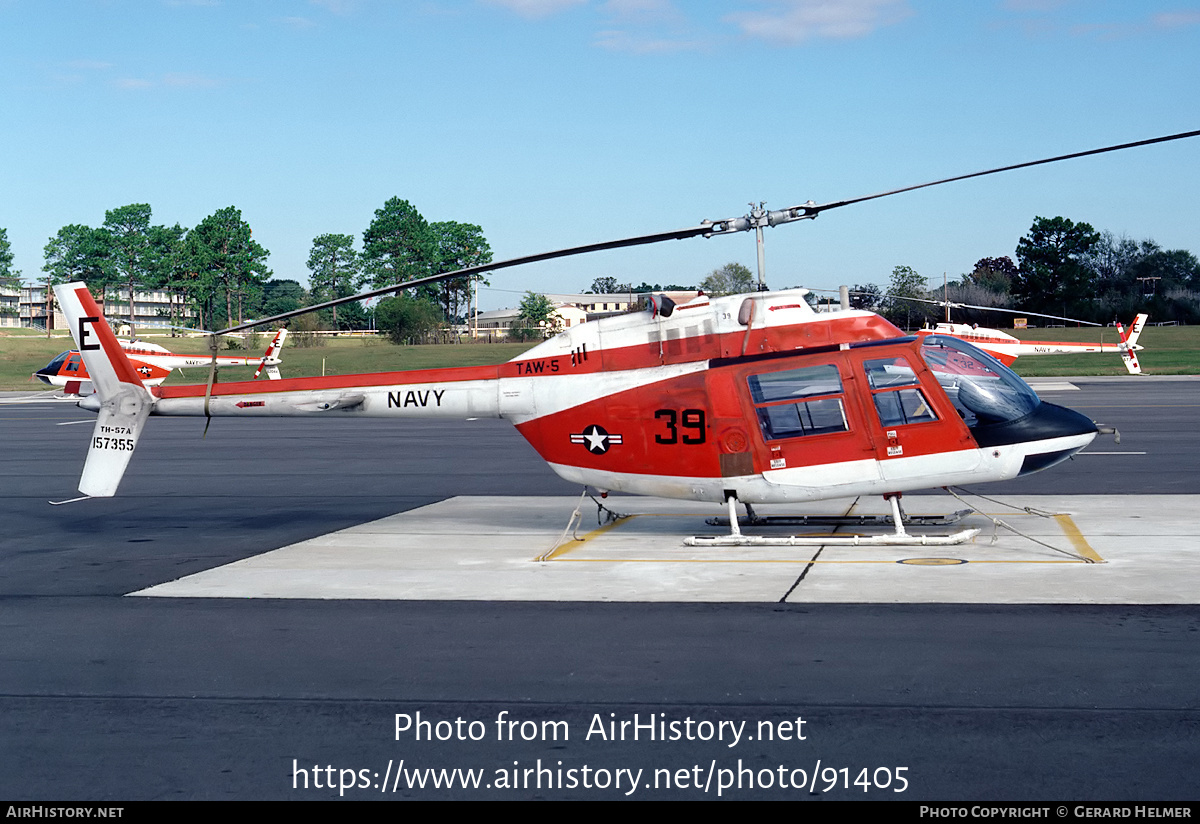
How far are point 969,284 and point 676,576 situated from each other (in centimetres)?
11764

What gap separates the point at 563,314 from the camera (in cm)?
12181

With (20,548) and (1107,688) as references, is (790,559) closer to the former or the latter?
(1107,688)

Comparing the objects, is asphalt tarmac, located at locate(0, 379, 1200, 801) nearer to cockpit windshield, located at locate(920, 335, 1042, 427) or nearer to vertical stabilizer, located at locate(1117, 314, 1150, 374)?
cockpit windshield, located at locate(920, 335, 1042, 427)

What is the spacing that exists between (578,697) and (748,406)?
588 cm

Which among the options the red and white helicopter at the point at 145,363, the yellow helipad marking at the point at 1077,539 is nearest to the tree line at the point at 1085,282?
the red and white helicopter at the point at 145,363

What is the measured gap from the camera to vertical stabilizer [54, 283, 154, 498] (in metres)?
13.7

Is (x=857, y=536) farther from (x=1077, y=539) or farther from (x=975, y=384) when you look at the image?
(x=1077, y=539)

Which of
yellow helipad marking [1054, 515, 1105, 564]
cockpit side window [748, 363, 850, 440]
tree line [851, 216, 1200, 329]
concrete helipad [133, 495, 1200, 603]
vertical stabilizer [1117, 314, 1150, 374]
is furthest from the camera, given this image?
tree line [851, 216, 1200, 329]

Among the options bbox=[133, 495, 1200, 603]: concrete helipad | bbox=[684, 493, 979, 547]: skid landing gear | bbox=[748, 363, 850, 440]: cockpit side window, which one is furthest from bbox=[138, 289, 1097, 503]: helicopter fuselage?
bbox=[133, 495, 1200, 603]: concrete helipad

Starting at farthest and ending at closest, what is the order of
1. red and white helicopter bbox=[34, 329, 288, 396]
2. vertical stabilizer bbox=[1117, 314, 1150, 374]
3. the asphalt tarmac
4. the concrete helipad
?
vertical stabilizer bbox=[1117, 314, 1150, 374] < red and white helicopter bbox=[34, 329, 288, 396] < the concrete helipad < the asphalt tarmac

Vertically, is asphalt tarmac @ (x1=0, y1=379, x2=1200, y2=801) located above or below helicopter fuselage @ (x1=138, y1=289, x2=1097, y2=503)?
below

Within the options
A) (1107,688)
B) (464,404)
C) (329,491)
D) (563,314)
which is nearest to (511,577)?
(464,404)

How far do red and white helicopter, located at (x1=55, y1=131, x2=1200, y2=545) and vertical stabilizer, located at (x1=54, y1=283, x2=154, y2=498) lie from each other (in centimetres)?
3

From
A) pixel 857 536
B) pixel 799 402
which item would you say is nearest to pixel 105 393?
pixel 799 402
